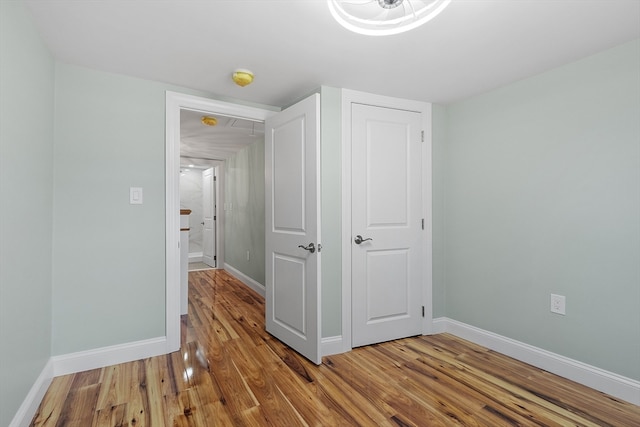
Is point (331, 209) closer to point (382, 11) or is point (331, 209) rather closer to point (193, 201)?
point (382, 11)

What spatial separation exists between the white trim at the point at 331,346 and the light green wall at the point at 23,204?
1806 millimetres

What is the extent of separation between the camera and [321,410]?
1.77 m

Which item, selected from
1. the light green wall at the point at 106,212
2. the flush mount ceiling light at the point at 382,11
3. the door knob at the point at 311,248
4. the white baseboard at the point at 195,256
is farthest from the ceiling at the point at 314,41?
the white baseboard at the point at 195,256

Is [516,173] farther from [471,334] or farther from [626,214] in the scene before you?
[471,334]

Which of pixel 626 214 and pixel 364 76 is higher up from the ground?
pixel 364 76

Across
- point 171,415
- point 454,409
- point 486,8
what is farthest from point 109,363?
point 486,8

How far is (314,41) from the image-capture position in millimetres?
1854

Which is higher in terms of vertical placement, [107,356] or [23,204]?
[23,204]

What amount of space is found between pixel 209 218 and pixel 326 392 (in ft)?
17.5

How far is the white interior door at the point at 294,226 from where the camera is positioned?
7.54ft

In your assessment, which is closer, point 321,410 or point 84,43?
point 321,410

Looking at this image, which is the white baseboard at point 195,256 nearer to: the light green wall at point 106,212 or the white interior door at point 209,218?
the white interior door at point 209,218

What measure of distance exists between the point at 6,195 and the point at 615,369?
3463mm

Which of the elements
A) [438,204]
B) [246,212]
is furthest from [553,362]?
[246,212]
